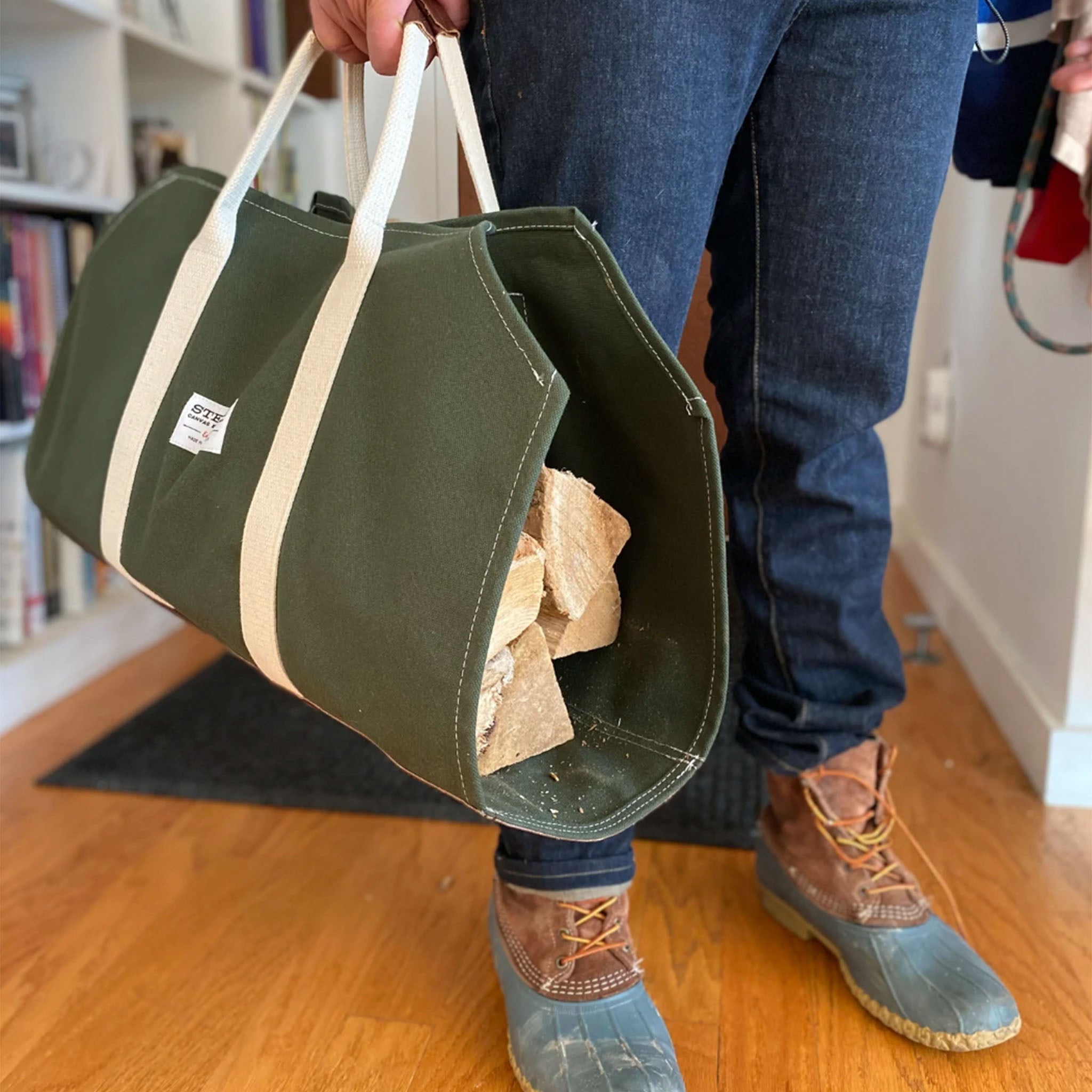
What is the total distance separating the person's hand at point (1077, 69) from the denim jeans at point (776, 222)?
167 millimetres

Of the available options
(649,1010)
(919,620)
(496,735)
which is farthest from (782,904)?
(919,620)

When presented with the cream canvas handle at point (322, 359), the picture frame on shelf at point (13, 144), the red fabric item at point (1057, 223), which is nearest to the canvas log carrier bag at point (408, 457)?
the cream canvas handle at point (322, 359)

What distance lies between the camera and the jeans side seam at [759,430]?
0.66m

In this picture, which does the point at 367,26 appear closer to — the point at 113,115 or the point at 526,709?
the point at 526,709

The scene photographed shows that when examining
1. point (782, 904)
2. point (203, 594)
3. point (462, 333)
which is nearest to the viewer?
point (462, 333)

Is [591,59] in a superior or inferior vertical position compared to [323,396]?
superior

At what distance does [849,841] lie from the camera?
2.59 ft

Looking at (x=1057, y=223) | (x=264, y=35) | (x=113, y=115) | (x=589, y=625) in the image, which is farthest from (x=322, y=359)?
(x=264, y=35)

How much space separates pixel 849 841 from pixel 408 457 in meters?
0.51

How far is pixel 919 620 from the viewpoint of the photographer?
1.51 meters

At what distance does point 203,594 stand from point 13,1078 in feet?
1.26

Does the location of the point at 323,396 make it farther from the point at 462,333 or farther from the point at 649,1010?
the point at 649,1010

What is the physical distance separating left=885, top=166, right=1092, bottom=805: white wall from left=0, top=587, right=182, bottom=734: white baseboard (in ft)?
3.98

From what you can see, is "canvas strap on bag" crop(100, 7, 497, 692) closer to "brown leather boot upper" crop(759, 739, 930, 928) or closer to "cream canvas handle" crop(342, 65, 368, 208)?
"cream canvas handle" crop(342, 65, 368, 208)
